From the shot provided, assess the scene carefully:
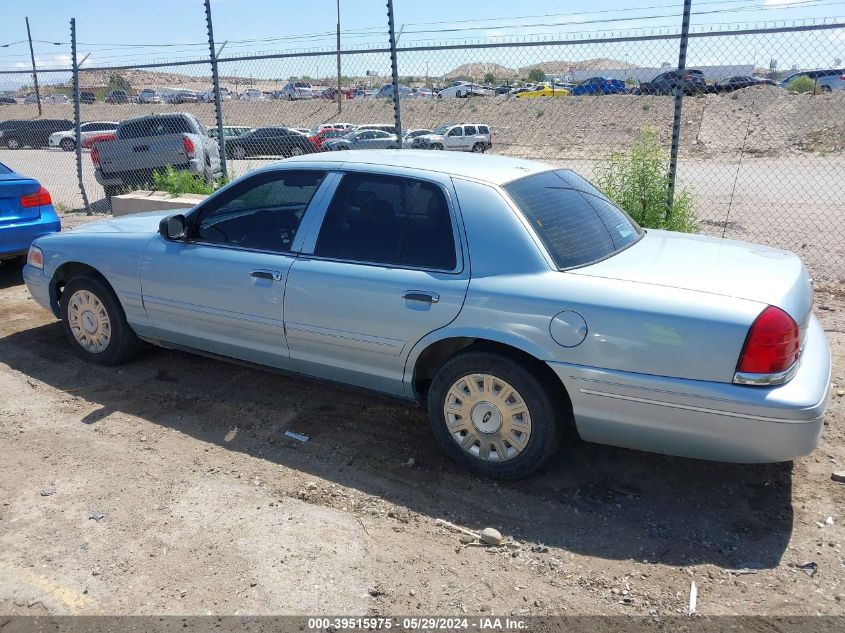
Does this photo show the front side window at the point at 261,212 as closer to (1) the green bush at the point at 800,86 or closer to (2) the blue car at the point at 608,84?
(2) the blue car at the point at 608,84

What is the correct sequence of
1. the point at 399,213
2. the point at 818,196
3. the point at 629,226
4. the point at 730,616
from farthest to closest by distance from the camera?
the point at 818,196 < the point at 629,226 < the point at 399,213 < the point at 730,616

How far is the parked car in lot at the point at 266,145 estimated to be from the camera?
23.4 m

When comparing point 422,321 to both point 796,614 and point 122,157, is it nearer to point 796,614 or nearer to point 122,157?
point 796,614

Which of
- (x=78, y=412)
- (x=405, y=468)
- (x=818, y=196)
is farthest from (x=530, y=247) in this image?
(x=818, y=196)

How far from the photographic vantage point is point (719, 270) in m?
3.66

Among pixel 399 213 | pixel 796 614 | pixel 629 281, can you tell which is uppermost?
pixel 399 213

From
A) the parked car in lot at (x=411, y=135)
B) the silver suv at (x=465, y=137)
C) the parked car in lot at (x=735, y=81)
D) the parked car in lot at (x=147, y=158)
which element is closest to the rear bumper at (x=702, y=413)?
the parked car in lot at (x=735, y=81)

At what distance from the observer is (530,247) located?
12.1ft

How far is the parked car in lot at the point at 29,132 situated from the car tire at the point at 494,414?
123ft

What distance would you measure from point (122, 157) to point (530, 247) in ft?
40.3

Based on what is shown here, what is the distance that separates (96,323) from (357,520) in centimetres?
285

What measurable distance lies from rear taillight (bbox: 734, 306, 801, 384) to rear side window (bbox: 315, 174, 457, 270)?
1472mm

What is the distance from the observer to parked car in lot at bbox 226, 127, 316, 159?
23.4m

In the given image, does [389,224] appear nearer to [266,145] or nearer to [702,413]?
[702,413]
